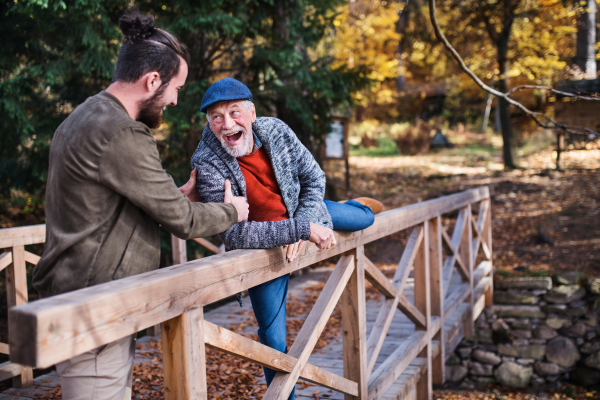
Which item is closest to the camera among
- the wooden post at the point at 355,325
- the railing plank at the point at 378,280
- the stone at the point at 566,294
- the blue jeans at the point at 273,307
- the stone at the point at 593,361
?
the blue jeans at the point at 273,307

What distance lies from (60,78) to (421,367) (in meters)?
5.27

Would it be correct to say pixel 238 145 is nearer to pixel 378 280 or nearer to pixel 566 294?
pixel 378 280

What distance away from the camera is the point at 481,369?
7.39 m

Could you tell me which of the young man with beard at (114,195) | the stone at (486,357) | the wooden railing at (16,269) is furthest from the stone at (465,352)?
the young man with beard at (114,195)

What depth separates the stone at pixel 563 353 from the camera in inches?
289

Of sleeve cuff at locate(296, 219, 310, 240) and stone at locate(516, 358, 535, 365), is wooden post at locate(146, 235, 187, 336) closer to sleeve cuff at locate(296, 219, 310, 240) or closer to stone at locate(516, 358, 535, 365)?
sleeve cuff at locate(296, 219, 310, 240)

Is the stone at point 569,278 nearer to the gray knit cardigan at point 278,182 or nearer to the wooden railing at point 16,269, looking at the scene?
the gray knit cardigan at point 278,182

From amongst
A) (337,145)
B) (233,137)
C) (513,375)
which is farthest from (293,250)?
(337,145)

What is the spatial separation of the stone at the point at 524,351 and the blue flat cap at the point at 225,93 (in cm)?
672

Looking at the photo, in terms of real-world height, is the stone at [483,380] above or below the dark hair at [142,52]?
below

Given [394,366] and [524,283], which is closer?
[394,366]

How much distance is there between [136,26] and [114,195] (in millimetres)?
602

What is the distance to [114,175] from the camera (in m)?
1.58

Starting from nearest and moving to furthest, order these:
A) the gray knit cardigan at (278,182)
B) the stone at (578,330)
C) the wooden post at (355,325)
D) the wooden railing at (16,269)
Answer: the gray knit cardigan at (278,182)
the wooden post at (355,325)
the wooden railing at (16,269)
the stone at (578,330)
